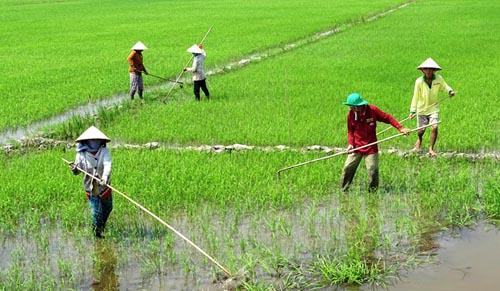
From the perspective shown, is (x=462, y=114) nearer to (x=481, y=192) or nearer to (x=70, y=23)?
(x=481, y=192)

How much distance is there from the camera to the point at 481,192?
768cm

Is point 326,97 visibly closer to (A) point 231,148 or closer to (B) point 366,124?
(A) point 231,148

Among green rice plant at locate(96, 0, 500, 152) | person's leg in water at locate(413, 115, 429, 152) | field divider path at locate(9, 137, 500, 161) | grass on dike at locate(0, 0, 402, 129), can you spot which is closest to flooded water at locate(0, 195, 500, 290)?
field divider path at locate(9, 137, 500, 161)

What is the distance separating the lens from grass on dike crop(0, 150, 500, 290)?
19.6 feet

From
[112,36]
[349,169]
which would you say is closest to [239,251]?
[349,169]

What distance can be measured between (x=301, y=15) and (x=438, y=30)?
9.35 meters

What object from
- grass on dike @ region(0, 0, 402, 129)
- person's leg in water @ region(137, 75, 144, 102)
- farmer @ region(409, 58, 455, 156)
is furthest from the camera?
grass on dike @ region(0, 0, 402, 129)

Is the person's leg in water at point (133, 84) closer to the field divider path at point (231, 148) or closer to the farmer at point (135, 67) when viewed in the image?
the farmer at point (135, 67)

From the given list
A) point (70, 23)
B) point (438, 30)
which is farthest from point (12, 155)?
point (70, 23)

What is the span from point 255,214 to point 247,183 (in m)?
0.92

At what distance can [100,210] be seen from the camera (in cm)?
664

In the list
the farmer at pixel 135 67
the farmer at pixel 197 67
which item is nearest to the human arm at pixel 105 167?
the farmer at pixel 197 67

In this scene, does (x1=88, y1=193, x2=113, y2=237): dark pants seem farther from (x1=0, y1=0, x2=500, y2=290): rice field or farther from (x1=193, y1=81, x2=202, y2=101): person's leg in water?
(x1=193, y1=81, x2=202, y2=101): person's leg in water

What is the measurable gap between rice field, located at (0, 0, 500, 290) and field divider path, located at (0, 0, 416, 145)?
258 mm
